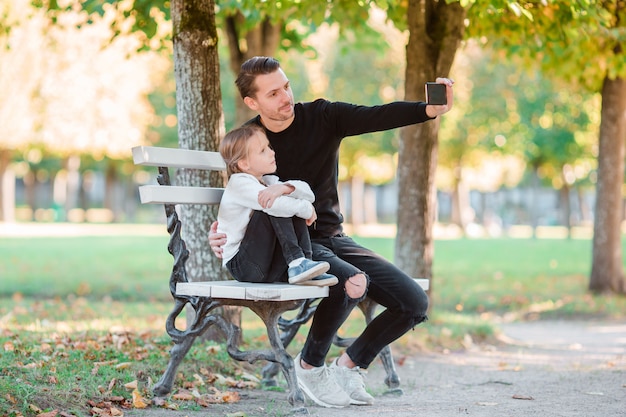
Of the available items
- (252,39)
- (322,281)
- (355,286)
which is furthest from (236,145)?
(252,39)

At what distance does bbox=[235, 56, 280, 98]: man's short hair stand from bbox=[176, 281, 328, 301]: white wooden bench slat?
1.05 meters

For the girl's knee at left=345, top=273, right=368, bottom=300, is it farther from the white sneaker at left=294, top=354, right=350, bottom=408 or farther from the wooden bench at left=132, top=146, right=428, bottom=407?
the white sneaker at left=294, top=354, right=350, bottom=408

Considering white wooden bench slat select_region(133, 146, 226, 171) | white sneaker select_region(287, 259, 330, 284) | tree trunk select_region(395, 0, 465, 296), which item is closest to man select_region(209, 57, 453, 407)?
white sneaker select_region(287, 259, 330, 284)

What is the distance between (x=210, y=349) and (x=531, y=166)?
105 feet

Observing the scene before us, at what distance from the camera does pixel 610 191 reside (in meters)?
12.5

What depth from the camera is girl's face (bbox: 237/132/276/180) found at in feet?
15.6

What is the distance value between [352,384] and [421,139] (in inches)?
156

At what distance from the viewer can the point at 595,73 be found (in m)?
12.0

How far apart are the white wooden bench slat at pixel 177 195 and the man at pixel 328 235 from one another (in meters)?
0.23

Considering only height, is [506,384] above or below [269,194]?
below

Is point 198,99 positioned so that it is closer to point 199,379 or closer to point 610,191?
point 199,379

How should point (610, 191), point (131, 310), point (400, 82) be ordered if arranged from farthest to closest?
point (400, 82), point (610, 191), point (131, 310)

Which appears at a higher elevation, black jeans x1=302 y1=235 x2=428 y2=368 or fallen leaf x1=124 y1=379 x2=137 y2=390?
black jeans x1=302 y1=235 x2=428 y2=368

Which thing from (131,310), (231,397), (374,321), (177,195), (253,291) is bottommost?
(131,310)
